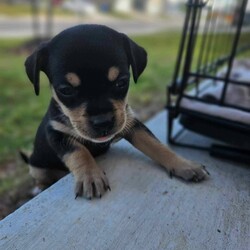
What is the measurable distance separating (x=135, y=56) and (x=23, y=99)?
327 centimetres

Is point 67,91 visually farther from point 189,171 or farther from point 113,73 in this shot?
point 189,171

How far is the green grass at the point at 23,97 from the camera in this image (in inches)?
153

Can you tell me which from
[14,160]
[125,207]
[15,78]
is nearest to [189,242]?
[125,207]

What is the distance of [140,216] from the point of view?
6.18 feet

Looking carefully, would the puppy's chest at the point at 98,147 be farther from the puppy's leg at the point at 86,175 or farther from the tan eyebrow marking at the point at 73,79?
the tan eyebrow marking at the point at 73,79

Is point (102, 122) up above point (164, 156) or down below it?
above

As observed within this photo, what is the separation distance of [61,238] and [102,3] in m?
35.3

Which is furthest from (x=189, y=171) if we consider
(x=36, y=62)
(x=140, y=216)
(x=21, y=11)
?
(x=21, y=11)

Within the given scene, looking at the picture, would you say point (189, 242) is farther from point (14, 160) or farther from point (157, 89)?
point (157, 89)

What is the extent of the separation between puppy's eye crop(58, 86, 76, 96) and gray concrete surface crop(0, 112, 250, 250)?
49 cm

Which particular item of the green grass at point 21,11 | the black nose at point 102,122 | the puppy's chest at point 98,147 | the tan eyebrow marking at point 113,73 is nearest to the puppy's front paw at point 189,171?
the puppy's chest at point 98,147

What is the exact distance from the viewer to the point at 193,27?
8.04ft

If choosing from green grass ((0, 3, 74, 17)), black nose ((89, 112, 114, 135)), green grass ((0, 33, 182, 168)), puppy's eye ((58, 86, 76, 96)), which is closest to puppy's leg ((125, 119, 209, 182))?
black nose ((89, 112, 114, 135))

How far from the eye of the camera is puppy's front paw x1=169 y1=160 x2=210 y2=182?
218 centimetres
